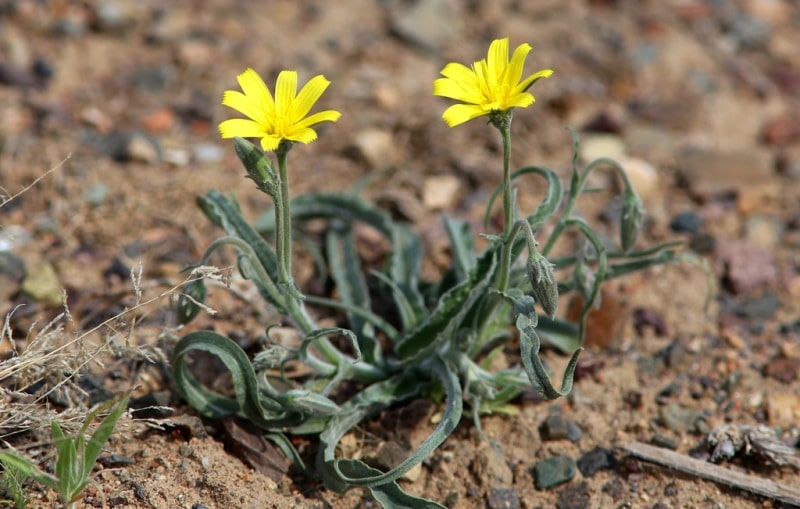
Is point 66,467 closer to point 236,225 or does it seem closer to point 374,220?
point 236,225

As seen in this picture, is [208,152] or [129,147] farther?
[208,152]

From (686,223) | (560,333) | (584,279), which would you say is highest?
(584,279)

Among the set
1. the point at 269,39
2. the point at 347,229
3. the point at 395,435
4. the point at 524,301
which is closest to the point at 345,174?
the point at 347,229

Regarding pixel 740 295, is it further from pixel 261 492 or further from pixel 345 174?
pixel 261 492

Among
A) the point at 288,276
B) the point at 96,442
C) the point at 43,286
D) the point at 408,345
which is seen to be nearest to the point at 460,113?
the point at 288,276

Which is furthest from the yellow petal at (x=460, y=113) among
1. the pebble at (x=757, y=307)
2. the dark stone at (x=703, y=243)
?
the dark stone at (x=703, y=243)

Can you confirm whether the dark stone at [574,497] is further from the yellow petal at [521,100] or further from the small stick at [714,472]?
the yellow petal at [521,100]

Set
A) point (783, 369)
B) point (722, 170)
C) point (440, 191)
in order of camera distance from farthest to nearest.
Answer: point (722, 170), point (440, 191), point (783, 369)
